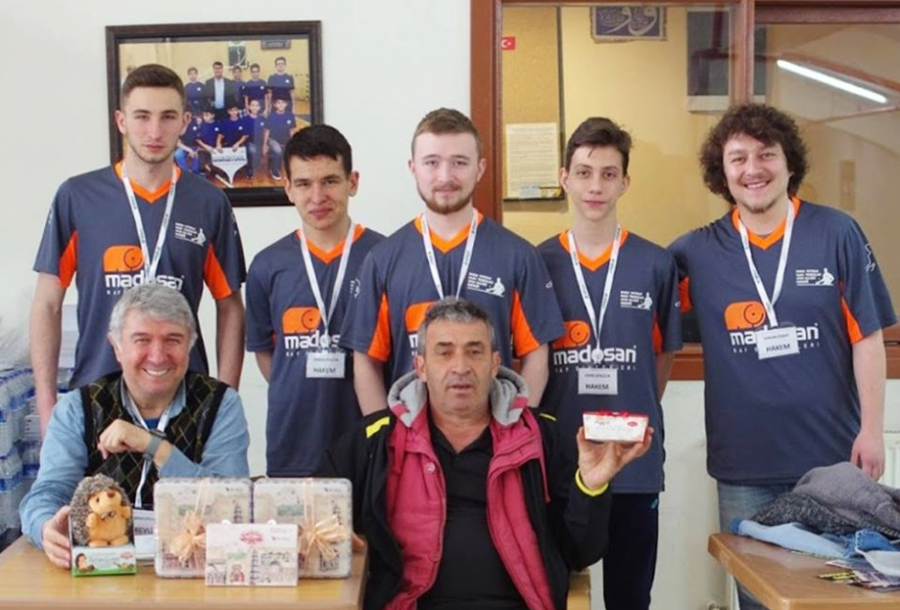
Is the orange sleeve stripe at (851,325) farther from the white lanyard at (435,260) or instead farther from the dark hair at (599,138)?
the white lanyard at (435,260)

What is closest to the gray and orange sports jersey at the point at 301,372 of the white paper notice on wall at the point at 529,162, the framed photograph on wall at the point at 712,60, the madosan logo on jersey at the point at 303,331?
the madosan logo on jersey at the point at 303,331

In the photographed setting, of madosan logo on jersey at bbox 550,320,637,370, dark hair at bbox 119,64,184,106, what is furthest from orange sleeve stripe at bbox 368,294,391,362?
dark hair at bbox 119,64,184,106

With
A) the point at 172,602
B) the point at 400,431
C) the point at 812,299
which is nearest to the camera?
the point at 172,602

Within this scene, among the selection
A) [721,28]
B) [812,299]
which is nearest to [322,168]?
[812,299]

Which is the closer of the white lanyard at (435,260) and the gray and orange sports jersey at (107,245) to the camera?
the white lanyard at (435,260)

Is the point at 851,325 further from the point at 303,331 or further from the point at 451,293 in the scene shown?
the point at 303,331

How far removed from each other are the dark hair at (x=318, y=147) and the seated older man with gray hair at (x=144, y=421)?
77 centimetres

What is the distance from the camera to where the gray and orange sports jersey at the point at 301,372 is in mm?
3293

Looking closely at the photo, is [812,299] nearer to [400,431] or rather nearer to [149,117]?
[400,431]

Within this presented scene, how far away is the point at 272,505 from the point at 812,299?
5.61 feet

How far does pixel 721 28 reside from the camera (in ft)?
14.0

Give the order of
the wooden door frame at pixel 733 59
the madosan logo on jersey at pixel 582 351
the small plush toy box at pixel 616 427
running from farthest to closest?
the wooden door frame at pixel 733 59, the madosan logo on jersey at pixel 582 351, the small plush toy box at pixel 616 427

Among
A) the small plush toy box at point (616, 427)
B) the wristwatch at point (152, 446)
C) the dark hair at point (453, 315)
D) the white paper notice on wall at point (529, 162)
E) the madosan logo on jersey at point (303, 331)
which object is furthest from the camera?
the white paper notice on wall at point (529, 162)

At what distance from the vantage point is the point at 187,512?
221 cm
